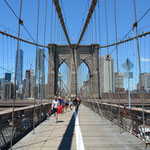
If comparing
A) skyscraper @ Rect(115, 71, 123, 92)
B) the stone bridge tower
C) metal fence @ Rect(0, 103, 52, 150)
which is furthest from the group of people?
the stone bridge tower

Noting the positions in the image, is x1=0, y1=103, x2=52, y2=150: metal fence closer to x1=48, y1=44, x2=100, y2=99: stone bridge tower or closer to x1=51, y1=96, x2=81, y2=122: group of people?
x1=51, y1=96, x2=81, y2=122: group of people

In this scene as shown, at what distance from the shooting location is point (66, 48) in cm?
4644

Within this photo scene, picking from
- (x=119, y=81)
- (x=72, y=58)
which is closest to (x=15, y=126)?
(x=119, y=81)

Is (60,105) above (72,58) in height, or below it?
below

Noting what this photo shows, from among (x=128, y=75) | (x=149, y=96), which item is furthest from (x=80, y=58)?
(x=128, y=75)

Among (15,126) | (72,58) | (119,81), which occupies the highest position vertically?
(72,58)

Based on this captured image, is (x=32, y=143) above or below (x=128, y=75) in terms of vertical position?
below

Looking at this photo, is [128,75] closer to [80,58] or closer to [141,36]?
[141,36]

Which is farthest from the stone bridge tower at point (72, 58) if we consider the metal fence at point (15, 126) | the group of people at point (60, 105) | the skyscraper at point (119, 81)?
the metal fence at point (15, 126)

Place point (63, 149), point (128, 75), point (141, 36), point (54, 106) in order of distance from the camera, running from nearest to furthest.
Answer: point (63, 149) < point (54, 106) < point (128, 75) < point (141, 36)

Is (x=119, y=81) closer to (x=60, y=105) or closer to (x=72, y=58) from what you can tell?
(x=72, y=58)

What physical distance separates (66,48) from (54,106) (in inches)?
1560

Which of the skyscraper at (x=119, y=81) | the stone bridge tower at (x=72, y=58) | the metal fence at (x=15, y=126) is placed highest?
the stone bridge tower at (x=72, y=58)

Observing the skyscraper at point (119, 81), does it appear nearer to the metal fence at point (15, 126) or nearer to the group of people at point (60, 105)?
the group of people at point (60, 105)
